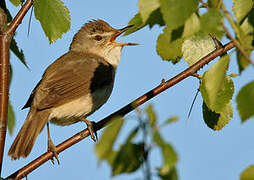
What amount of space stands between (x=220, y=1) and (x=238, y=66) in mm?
271

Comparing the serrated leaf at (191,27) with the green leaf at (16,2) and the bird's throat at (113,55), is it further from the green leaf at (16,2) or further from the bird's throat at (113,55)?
the bird's throat at (113,55)

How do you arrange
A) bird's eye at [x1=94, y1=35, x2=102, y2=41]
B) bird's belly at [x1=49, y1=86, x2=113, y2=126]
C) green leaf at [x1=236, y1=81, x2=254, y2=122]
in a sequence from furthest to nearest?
bird's eye at [x1=94, y1=35, x2=102, y2=41]
bird's belly at [x1=49, y1=86, x2=113, y2=126]
green leaf at [x1=236, y1=81, x2=254, y2=122]

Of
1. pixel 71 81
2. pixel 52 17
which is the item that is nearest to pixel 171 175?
pixel 52 17

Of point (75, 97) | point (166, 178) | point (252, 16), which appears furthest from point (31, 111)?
point (166, 178)

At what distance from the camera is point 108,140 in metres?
1.27

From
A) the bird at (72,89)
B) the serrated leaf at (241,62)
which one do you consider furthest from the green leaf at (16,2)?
the serrated leaf at (241,62)

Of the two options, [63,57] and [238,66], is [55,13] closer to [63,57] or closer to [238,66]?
[238,66]

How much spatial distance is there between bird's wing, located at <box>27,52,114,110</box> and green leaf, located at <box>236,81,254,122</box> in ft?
9.59

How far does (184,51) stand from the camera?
2611 millimetres

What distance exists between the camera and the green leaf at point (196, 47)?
102 inches

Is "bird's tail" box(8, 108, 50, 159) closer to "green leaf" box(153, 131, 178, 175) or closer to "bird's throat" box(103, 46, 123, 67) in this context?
"bird's throat" box(103, 46, 123, 67)

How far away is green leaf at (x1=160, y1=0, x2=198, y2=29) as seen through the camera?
142 cm

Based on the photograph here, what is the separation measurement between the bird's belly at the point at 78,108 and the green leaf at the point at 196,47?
6.91 feet

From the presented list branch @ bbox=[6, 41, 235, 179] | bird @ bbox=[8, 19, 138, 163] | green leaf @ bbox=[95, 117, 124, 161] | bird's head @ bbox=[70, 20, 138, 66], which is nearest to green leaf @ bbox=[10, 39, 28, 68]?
branch @ bbox=[6, 41, 235, 179]
